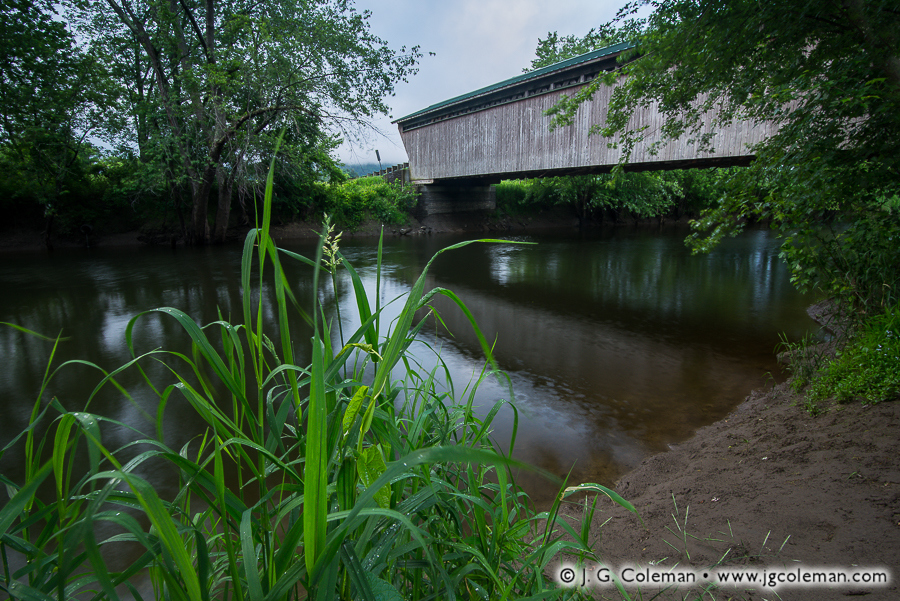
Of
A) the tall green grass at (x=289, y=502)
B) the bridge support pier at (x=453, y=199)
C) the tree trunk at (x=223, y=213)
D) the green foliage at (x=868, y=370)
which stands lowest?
the green foliage at (x=868, y=370)

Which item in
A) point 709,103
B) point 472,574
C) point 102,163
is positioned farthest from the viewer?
point 102,163

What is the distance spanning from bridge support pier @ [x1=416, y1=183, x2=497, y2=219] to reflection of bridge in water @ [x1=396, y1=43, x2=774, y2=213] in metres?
1.84

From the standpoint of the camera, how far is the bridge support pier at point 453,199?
22.6 metres

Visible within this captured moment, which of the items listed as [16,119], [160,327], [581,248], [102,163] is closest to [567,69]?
[581,248]

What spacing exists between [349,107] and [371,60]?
169cm

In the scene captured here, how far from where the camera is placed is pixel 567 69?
1257cm

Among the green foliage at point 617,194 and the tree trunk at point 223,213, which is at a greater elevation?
the green foliage at point 617,194

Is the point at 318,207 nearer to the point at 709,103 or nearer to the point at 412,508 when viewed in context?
the point at 709,103

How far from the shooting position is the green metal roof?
37.8 ft

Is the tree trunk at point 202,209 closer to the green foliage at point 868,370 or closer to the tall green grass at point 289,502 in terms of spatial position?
the tall green grass at point 289,502

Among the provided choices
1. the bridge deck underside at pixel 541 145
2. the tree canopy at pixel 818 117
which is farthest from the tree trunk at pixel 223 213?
the tree canopy at pixel 818 117

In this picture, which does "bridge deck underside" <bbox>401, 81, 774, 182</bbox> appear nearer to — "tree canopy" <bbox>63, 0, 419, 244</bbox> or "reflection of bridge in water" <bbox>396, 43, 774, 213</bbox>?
"reflection of bridge in water" <bbox>396, 43, 774, 213</bbox>

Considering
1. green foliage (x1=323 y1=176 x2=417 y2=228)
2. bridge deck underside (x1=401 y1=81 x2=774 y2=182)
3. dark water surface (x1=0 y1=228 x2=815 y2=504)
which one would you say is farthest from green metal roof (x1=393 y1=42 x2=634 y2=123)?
dark water surface (x1=0 y1=228 x2=815 y2=504)

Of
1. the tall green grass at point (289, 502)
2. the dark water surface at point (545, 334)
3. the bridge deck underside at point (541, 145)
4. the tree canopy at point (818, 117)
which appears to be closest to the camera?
the tall green grass at point (289, 502)
